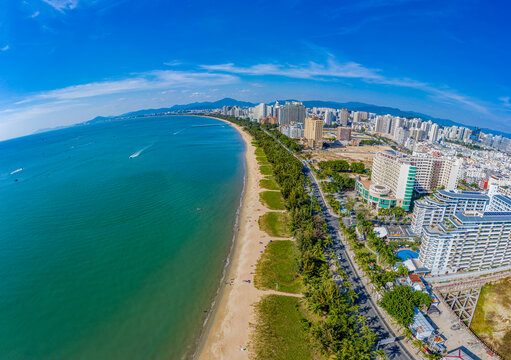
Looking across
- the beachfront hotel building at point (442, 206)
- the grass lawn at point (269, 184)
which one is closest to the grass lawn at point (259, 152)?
the grass lawn at point (269, 184)

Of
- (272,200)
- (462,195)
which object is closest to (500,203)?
(462,195)

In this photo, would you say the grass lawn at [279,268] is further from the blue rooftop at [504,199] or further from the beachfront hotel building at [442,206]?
the blue rooftop at [504,199]

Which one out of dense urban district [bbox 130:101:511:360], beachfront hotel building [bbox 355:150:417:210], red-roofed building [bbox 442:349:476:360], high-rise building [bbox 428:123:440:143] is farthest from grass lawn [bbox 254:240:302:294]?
high-rise building [bbox 428:123:440:143]

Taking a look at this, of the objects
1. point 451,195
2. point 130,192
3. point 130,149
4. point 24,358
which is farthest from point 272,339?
point 130,149

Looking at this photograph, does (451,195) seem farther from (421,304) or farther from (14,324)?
(14,324)

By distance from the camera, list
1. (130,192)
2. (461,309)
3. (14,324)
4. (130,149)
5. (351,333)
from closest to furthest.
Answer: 1. (351,333)
2. (14,324)
3. (461,309)
4. (130,192)
5. (130,149)

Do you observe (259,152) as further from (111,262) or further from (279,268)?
(111,262)

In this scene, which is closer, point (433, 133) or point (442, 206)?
point (442, 206)
